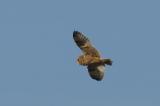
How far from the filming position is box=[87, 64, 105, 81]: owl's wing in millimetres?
65375

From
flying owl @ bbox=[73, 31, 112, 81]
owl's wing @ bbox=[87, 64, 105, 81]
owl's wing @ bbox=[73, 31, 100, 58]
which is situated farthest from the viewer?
owl's wing @ bbox=[73, 31, 100, 58]

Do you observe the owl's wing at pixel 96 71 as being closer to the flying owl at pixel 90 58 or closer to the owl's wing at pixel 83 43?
the flying owl at pixel 90 58

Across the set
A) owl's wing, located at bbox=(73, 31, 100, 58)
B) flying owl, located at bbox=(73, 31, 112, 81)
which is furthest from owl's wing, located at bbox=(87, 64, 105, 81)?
owl's wing, located at bbox=(73, 31, 100, 58)

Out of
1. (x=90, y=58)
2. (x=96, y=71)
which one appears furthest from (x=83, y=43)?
(x=96, y=71)

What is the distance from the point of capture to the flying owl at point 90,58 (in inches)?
2525

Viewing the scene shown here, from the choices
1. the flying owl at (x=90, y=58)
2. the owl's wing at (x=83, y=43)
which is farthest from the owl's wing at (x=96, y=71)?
the owl's wing at (x=83, y=43)

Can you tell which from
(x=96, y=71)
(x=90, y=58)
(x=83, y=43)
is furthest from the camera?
(x=96, y=71)

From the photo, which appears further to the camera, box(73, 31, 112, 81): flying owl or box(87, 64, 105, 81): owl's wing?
box(87, 64, 105, 81): owl's wing

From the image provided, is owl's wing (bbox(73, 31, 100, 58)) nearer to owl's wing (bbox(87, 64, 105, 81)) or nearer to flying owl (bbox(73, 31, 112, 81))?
flying owl (bbox(73, 31, 112, 81))

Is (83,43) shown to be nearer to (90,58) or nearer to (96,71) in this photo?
(90,58)

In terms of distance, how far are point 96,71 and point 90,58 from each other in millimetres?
2704

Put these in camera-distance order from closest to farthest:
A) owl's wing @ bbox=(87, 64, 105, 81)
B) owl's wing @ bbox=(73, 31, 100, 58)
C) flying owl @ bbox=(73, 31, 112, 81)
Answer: flying owl @ bbox=(73, 31, 112, 81) → owl's wing @ bbox=(87, 64, 105, 81) → owl's wing @ bbox=(73, 31, 100, 58)

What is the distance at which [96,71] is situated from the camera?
66875mm

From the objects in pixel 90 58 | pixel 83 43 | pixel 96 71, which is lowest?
pixel 90 58
